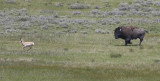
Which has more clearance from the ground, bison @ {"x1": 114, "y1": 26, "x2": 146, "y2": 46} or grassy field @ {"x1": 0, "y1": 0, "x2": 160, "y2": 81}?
grassy field @ {"x1": 0, "y1": 0, "x2": 160, "y2": 81}

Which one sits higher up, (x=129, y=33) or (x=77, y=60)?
(x=77, y=60)

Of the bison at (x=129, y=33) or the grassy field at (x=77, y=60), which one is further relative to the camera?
the bison at (x=129, y=33)

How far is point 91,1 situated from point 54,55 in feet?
132

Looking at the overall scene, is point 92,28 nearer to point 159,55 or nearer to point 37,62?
point 159,55

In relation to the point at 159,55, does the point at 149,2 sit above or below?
below

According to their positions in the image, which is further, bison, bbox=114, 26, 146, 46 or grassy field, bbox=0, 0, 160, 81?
bison, bbox=114, 26, 146, 46

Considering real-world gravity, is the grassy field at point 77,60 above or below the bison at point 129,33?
above

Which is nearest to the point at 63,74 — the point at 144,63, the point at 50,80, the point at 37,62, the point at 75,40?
the point at 50,80

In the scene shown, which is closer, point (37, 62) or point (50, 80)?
point (50, 80)

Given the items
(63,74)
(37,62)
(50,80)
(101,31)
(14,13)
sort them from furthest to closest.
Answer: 1. (14,13)
2. (101,31)
3. (37,62)
4. (63,74)
5. (50,80)

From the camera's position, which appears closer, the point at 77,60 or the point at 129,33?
the point at 77,60

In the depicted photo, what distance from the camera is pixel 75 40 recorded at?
120 ft

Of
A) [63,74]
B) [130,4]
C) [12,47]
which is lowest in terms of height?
[130,4]

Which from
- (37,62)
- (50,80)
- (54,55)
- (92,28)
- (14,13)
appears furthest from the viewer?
(14,13)
